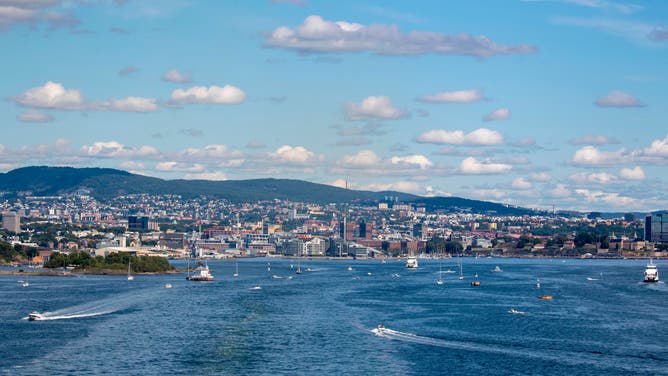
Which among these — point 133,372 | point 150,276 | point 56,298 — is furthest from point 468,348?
point 150,276

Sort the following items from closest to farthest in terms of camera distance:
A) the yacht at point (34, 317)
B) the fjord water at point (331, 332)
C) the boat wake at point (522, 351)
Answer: the fjord water at point (331, 332) → the boat wake at point (522, 351) → the yacht at point (34, 317)

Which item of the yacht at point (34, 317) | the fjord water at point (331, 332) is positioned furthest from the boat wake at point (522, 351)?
the yacht at point (34, 317)

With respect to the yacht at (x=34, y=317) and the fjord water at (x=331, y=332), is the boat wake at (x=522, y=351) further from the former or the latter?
the yacht at (x=34, y=317)

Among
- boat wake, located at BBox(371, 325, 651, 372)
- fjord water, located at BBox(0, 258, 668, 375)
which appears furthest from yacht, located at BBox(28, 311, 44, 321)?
boat wake, located at BBox(371, 325, 651, 372)

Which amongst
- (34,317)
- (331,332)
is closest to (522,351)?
(331,332)

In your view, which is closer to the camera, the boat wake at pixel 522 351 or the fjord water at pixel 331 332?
the fjord water at pixel 331 332

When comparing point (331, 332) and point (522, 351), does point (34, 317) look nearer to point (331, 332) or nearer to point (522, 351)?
point (331, 332)
